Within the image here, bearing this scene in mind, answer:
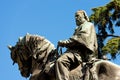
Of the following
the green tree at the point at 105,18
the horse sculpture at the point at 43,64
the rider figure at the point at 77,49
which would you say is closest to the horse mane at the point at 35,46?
the horse sculpture at the point at 43,64

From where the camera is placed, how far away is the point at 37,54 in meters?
10.5

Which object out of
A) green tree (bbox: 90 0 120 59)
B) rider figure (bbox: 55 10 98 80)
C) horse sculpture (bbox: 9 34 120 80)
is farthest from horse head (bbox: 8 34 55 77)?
green tree (bbox: 90 0 120 59)

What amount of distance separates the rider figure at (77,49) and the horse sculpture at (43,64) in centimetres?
16

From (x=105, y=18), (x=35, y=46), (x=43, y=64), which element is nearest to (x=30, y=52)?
(x=35, y=46)

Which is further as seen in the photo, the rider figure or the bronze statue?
the rider figure

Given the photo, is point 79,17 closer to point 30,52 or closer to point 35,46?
point 35,46

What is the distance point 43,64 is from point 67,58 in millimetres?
747

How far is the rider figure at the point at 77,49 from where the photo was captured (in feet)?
32.1

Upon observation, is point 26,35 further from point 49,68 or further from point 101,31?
point 101,31

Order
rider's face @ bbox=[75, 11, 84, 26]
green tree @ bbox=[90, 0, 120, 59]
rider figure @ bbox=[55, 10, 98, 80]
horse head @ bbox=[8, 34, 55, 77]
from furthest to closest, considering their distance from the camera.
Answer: green tree @ bbox=[90, 0, 120, 59] < horse head @ bbox=[8, 34, 55, 77] < rider's face @ bbox=[75, 11, 84, 26] < rider figure @ bbox=[55, 10, 98, 80]

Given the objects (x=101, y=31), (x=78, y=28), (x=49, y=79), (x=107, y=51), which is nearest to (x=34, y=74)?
(x=49, y=79)

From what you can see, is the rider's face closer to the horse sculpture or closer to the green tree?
the horse sculpture

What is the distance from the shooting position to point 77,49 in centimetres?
1008

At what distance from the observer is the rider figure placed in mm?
9789
